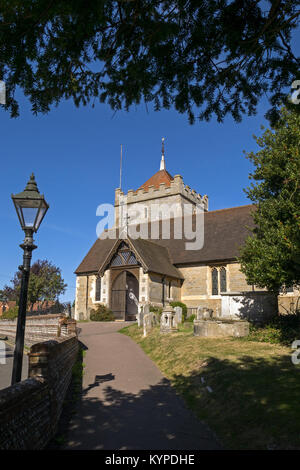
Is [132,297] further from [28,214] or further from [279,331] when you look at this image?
[28,214]

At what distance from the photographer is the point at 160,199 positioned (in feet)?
136

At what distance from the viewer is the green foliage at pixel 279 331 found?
1254cm

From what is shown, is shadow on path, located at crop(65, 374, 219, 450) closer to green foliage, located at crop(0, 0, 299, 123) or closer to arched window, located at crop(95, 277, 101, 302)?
green foliage, located at crop(0, 0, 299, 123)

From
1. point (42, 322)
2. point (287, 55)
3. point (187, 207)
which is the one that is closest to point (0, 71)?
point (287, 55)

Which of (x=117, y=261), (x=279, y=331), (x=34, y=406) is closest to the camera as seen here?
(x=34, y=406)

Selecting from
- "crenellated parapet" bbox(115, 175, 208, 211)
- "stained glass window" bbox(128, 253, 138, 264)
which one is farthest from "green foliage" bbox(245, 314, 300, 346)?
"crenellated parapet" bbox(115, 175, 208, 211)

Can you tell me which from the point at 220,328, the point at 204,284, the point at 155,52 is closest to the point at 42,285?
the point at 204,284

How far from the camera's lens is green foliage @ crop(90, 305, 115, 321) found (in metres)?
27.4

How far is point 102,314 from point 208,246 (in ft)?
33.6

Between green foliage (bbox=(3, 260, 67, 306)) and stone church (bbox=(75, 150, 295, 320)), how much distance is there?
10.3 metres

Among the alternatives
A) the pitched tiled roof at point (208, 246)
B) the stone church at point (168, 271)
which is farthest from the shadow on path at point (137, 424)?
the pitched tiled roof at point (208, 246)

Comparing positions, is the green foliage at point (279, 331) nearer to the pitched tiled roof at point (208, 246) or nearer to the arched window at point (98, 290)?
the pitched tiled roof at point (208, 246)

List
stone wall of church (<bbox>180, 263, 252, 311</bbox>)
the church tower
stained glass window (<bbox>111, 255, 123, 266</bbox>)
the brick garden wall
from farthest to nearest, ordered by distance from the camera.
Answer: the church tower, stained glass window (<bbox>111, 255, 123, 266</bbox>), stone wall of church (<bbox>180, 263, 252, 311</bbox>), the brick garden wall

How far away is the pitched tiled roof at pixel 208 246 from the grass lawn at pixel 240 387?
14703 millimetres
